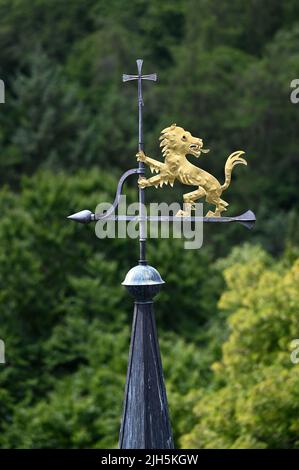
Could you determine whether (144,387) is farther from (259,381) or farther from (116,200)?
(259,381)

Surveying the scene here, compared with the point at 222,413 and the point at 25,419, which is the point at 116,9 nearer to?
the point at 25,419

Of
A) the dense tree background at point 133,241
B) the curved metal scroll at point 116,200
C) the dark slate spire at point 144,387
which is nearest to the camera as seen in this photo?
the dark slate spire at point 144,387

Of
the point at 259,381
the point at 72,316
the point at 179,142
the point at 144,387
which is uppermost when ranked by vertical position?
the point at 72,316

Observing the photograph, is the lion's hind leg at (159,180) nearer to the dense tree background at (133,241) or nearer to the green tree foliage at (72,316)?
the dense tree background at (133,241)

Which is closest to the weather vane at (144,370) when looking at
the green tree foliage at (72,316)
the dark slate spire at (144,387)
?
the dark slate spire at (144,387)

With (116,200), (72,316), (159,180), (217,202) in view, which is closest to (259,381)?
(72,316)

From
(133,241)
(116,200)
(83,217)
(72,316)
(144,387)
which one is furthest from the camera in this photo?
(133,241)

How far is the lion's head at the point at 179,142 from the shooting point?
21.8 feet

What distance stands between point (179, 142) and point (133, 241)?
831 inches

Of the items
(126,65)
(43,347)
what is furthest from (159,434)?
(126,65)

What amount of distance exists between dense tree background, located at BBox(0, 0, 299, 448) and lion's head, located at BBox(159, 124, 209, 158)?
32.3 ft

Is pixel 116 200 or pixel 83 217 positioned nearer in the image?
pixel 116 200

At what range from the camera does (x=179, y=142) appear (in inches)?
261

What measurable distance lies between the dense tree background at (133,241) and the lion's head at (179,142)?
9854 millimetres
